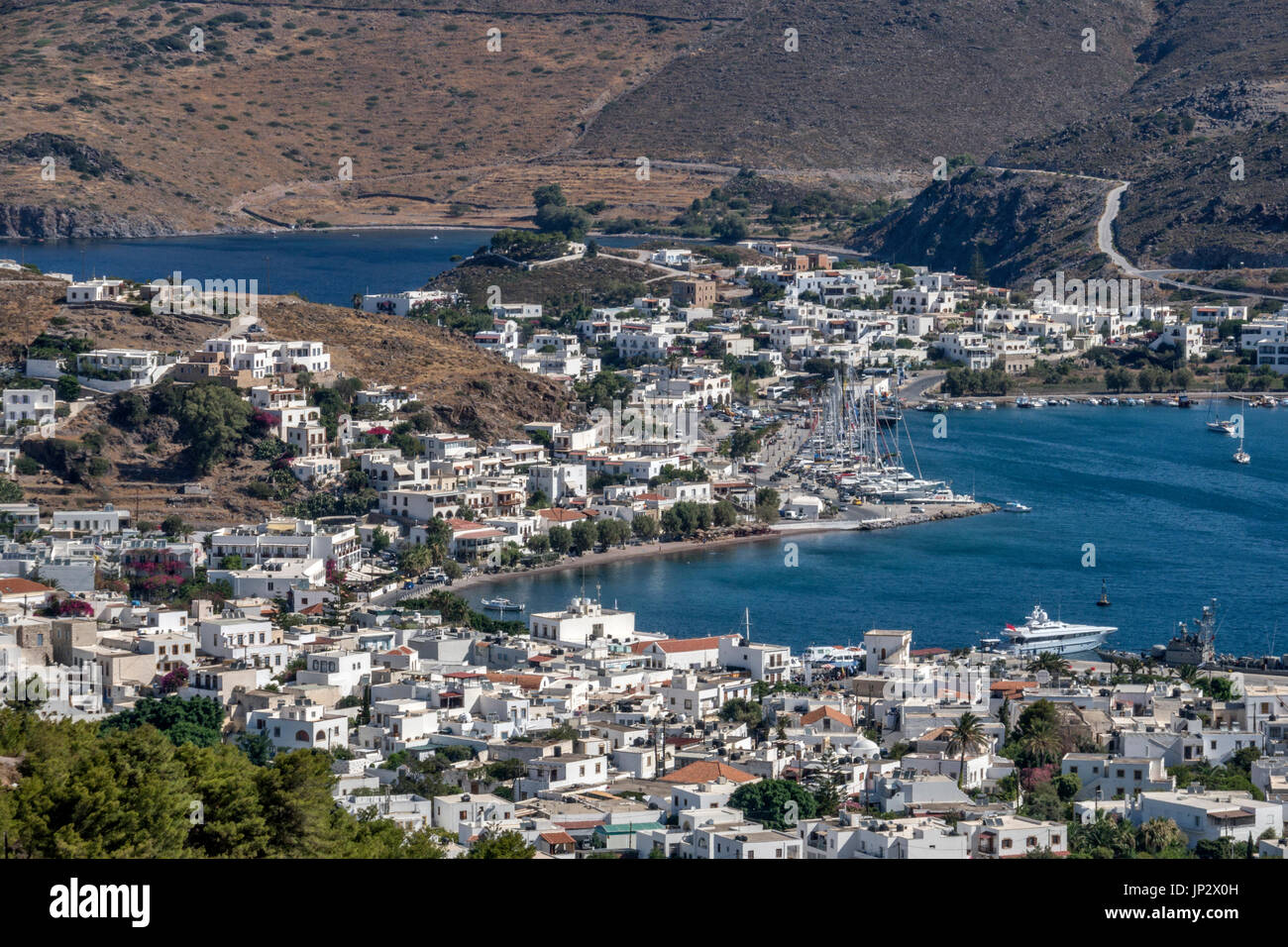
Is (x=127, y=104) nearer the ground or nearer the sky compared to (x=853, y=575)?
nearer the sky

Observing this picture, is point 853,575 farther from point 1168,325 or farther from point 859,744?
point 1168,325

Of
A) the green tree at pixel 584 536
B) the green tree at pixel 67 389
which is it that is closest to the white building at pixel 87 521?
the green tree at pixel 67 389

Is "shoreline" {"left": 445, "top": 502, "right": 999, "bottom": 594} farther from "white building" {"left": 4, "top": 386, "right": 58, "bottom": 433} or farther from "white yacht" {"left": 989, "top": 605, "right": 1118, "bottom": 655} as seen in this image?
"white building" {"left": 4, "top": 386, "right": 58, "bottom": 433}

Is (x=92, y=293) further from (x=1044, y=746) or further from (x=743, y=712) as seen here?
(x=1044, y=746)

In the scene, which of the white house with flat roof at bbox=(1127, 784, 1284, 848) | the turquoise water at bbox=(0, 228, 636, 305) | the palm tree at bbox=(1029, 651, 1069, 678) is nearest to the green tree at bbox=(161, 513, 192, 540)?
the palm tree at bbox=(1029, 651, 1069, 678)

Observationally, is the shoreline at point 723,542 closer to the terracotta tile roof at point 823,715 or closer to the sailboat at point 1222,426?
the terracotta tile roof at point 823,715
